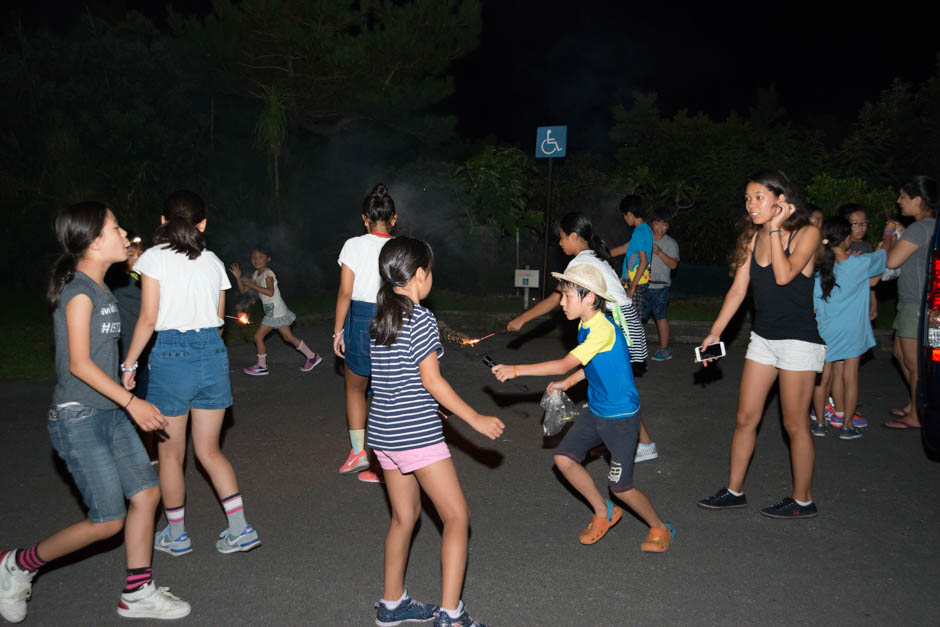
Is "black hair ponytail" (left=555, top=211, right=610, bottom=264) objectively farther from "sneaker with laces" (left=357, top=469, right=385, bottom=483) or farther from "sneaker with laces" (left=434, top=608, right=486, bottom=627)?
"sneaker with laces" (left=434, top=608, right=486, bottom=627)

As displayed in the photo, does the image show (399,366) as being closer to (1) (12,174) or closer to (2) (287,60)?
(2) (287,60)

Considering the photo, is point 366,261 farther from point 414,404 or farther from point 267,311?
point 267,311

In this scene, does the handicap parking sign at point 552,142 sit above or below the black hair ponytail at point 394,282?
above

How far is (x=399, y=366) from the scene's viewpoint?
318 cm

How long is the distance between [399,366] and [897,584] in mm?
2864

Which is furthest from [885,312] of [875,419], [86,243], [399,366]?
[86,243]

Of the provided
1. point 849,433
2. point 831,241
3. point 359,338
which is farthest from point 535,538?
point 831,241

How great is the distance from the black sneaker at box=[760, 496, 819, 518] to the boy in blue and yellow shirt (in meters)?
0.84

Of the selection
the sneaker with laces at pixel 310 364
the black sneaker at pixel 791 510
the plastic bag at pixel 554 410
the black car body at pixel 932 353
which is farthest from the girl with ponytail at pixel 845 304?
the sneaker with laces at pixel 310 364

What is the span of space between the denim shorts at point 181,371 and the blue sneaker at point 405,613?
1.45 m

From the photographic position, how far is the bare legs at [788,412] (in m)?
4.39

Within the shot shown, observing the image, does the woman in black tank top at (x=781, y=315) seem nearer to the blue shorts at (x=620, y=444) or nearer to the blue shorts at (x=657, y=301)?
the blue shorts at (x=620, y=444)

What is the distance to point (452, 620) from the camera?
10.5 ft

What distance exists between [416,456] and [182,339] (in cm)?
150
